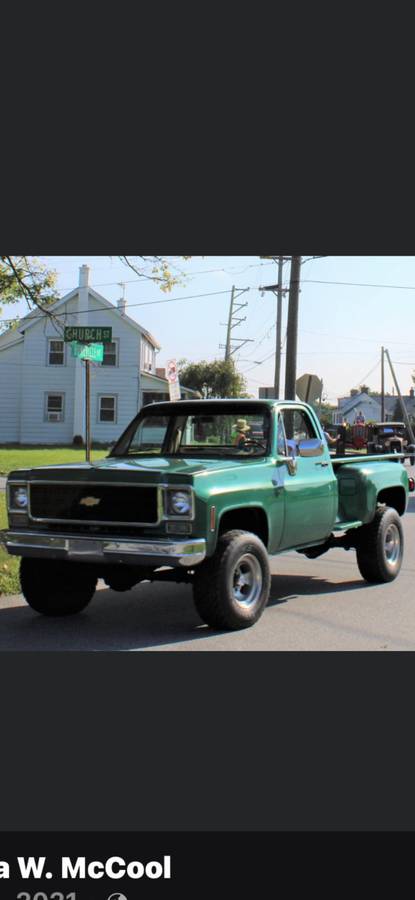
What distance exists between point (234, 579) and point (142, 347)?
35871mm

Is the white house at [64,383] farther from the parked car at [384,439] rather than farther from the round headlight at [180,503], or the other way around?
the round headlight at [180,503]

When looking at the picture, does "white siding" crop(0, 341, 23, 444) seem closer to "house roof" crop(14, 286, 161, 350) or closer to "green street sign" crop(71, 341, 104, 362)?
"house roof" crop(14, 286, 161, 350)

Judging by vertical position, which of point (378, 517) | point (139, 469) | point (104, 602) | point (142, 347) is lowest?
point (104, 602)

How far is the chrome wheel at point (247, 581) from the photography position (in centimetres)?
740

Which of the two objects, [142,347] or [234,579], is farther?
[142,347]

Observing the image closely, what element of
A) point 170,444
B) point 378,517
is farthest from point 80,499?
point 378,517

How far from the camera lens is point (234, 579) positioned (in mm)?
7367

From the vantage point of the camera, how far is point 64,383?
4125cm

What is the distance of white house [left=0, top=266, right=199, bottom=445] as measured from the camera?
41.0 m

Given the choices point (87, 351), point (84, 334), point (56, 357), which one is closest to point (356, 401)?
point (56, 357)

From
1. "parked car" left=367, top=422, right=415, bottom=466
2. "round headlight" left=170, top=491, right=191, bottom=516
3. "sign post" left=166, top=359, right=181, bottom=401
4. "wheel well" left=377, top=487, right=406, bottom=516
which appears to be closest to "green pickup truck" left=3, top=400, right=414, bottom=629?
"round headlight" left=170, top=491, right=191, bottom=516

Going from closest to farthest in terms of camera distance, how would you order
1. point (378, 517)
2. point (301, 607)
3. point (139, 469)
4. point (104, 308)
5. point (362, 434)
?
point (139, 469)
point (301, 607)
point (378, 517)
point (362, 434)
point (104, 308)

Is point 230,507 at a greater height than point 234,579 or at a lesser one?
greater

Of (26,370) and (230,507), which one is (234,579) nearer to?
(230,507)
